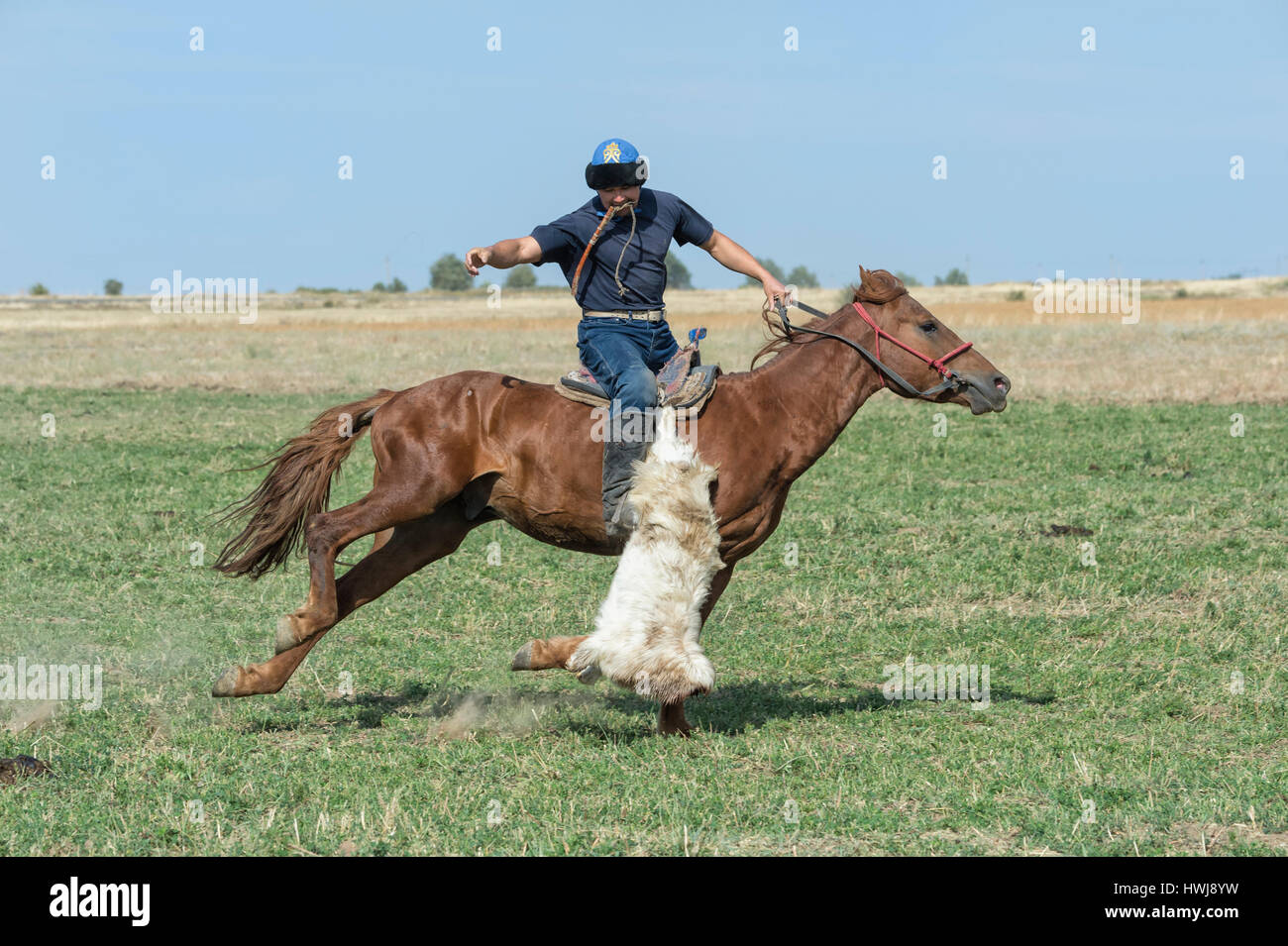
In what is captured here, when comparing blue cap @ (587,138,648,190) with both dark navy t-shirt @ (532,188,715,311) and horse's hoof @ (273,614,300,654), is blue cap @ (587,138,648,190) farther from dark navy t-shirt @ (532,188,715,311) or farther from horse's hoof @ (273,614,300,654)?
horse's hoof @ (273,614,300,654)

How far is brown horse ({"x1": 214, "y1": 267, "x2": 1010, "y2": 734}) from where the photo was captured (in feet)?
22.3

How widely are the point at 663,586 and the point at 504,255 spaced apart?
1.89 meters

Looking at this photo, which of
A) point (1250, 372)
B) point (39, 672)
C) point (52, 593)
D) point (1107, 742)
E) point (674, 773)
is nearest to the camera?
point (674, 773)

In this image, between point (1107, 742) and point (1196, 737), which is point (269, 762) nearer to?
point (1107, 742)

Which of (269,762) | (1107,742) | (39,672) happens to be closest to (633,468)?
(269,762)

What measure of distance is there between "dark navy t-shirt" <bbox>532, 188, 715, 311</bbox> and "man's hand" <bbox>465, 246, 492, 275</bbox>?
332mm

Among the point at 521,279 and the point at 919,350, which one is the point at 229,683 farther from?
the point at 521,279

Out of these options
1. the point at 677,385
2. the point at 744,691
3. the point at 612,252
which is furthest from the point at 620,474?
the point at 744,691

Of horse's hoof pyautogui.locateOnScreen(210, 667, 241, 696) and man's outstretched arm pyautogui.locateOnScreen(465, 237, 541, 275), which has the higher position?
man's outstretched arm pyautogui.locateOnScreen(465, 237, 541, 275)

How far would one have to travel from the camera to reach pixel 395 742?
665 cm

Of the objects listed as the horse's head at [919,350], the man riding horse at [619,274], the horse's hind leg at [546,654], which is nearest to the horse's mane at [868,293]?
the horse's head at [919,350]

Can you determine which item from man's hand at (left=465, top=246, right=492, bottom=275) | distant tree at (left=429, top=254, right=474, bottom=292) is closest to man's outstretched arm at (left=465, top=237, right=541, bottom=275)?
man's hand at (left=465, top=246, right=492, bottom=275)

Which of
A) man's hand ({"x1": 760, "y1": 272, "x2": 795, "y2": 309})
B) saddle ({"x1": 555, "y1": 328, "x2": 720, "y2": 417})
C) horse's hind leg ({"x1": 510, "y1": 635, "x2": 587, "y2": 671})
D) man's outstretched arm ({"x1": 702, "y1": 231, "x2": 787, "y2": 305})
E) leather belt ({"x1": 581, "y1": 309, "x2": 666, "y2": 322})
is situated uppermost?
man's outstretched arm ({"x1": 702, "y1": 231, "x2": 787, "y2": 305})

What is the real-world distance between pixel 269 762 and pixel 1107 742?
164 inches
